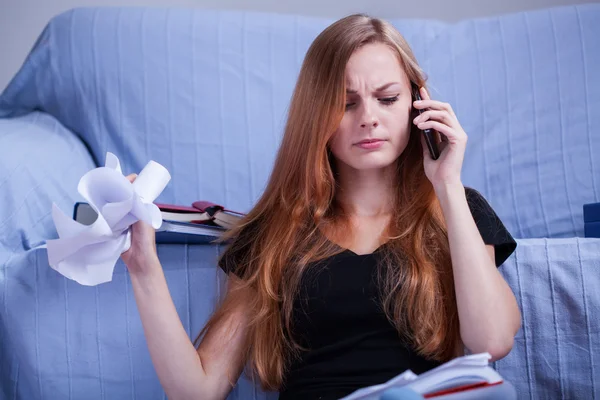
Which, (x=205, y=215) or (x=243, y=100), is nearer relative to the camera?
(x=205, y=215)

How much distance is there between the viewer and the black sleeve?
102cm

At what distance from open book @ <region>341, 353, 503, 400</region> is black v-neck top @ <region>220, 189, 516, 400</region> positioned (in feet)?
0.61

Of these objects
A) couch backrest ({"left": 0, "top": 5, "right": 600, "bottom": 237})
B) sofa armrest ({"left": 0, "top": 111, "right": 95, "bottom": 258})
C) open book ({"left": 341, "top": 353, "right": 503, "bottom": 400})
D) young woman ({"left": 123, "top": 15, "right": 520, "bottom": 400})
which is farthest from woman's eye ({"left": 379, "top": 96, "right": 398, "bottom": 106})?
sofa armrest ({"left": 0, "top": 111, "right": 95, "bottom": 258})

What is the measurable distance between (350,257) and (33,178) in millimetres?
625

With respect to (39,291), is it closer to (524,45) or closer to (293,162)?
(293,162)

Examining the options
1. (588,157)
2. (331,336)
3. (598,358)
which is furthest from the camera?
(588,157)

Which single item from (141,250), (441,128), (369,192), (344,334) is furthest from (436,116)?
(141,250)

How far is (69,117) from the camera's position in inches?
63.1

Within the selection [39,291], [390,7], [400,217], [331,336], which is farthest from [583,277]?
[390,7]

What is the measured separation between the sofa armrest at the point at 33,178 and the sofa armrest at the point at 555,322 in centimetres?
78

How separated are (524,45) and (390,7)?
0.46m

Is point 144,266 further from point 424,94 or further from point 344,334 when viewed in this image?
point 424,94

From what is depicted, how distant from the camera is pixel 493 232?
1.02 metres

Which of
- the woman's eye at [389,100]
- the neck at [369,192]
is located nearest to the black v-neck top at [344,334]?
the neck at [369,192]
